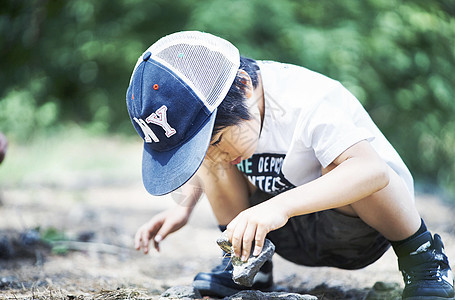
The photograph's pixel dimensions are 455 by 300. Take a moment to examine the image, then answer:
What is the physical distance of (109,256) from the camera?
2.56 m

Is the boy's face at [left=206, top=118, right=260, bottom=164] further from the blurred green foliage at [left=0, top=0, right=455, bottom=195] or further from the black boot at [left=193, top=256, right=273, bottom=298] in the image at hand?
the blurred green foliage at [left=0, top=0, right=455, bottom=195]

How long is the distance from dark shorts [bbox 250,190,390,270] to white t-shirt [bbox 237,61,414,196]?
180 millimetres

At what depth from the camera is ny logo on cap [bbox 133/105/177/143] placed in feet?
4.75

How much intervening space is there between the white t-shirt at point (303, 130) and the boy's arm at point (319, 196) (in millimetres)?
62

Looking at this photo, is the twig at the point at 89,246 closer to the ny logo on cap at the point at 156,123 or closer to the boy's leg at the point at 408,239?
the ny logo on cap at the point at 156,123

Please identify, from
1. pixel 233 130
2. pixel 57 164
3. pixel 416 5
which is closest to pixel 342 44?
pixel 416 5

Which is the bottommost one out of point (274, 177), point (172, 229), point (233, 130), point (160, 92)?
→ point (172, 229)

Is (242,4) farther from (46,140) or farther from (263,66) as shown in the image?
(263,66)

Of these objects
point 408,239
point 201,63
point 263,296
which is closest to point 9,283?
point 263,296

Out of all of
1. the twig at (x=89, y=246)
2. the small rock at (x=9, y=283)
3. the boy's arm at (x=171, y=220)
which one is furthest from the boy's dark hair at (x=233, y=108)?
the twig at (x=89, y=246)

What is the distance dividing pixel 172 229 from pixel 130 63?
606 centimetres

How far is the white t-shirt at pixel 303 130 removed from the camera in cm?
149

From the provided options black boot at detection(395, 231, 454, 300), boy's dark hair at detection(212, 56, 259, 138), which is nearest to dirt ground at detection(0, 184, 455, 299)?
black boot at detection(395, 231, 454, 300)

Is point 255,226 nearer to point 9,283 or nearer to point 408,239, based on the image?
point 408,239
